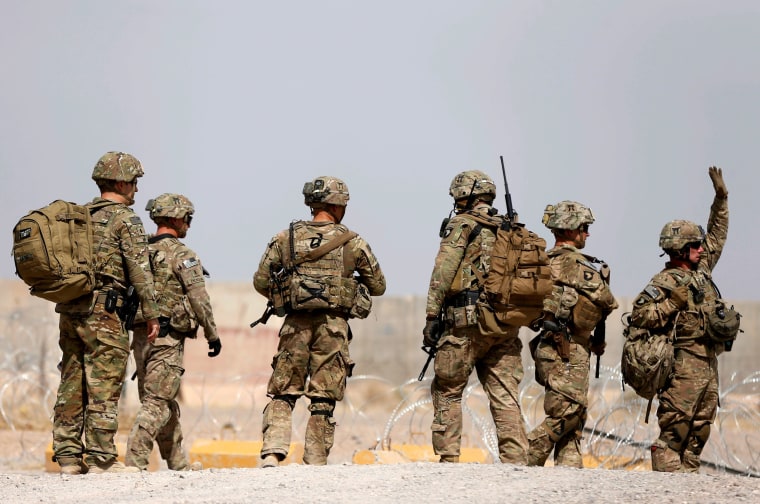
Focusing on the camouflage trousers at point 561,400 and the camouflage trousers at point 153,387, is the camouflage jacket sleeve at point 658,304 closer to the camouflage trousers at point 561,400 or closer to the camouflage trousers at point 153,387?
the camouflage trousers at point 561,400

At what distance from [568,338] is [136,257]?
299 cm

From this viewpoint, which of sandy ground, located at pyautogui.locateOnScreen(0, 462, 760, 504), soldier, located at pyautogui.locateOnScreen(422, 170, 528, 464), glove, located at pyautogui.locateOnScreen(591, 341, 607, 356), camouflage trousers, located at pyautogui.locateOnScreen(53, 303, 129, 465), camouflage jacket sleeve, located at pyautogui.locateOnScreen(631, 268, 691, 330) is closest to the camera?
sandy ground, located at pyautogui.locateOnScreen(0, 462, 760, 504)

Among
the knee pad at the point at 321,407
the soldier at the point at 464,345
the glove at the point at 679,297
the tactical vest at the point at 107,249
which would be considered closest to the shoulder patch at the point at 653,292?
the glove at the point at 679,297

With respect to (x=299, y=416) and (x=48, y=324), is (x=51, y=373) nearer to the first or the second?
(x=48, y=324)

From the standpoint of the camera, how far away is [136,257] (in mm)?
7281

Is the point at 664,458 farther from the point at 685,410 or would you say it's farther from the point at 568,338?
the point at 568,338

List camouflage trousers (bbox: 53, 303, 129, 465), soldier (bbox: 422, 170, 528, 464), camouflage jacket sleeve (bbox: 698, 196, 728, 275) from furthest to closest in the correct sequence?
camouflage jacket sleeve (bbox: 698, 196, 728, 275) → soldier (bbox: 422, 170, 528, 464) → camouflage trousers (bbox: 53, 303, 129, 465)

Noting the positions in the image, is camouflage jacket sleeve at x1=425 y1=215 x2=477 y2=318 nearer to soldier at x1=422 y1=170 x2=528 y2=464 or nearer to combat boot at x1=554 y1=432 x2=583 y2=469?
soldier at x1=422 y1=170 x2=528 y2=464

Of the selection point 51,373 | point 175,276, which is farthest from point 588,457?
point 51,373

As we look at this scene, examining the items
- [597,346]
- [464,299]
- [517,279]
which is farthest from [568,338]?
[464,299]

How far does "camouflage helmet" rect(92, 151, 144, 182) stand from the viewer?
7430 mm

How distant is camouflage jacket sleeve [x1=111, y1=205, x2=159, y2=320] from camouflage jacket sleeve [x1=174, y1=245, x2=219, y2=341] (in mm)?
965

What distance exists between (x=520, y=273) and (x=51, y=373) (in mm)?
9890

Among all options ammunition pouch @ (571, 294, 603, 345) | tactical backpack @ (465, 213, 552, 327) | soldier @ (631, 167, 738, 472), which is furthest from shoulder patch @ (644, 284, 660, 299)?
tactical backpack @ (465, 213, 552, 327)
